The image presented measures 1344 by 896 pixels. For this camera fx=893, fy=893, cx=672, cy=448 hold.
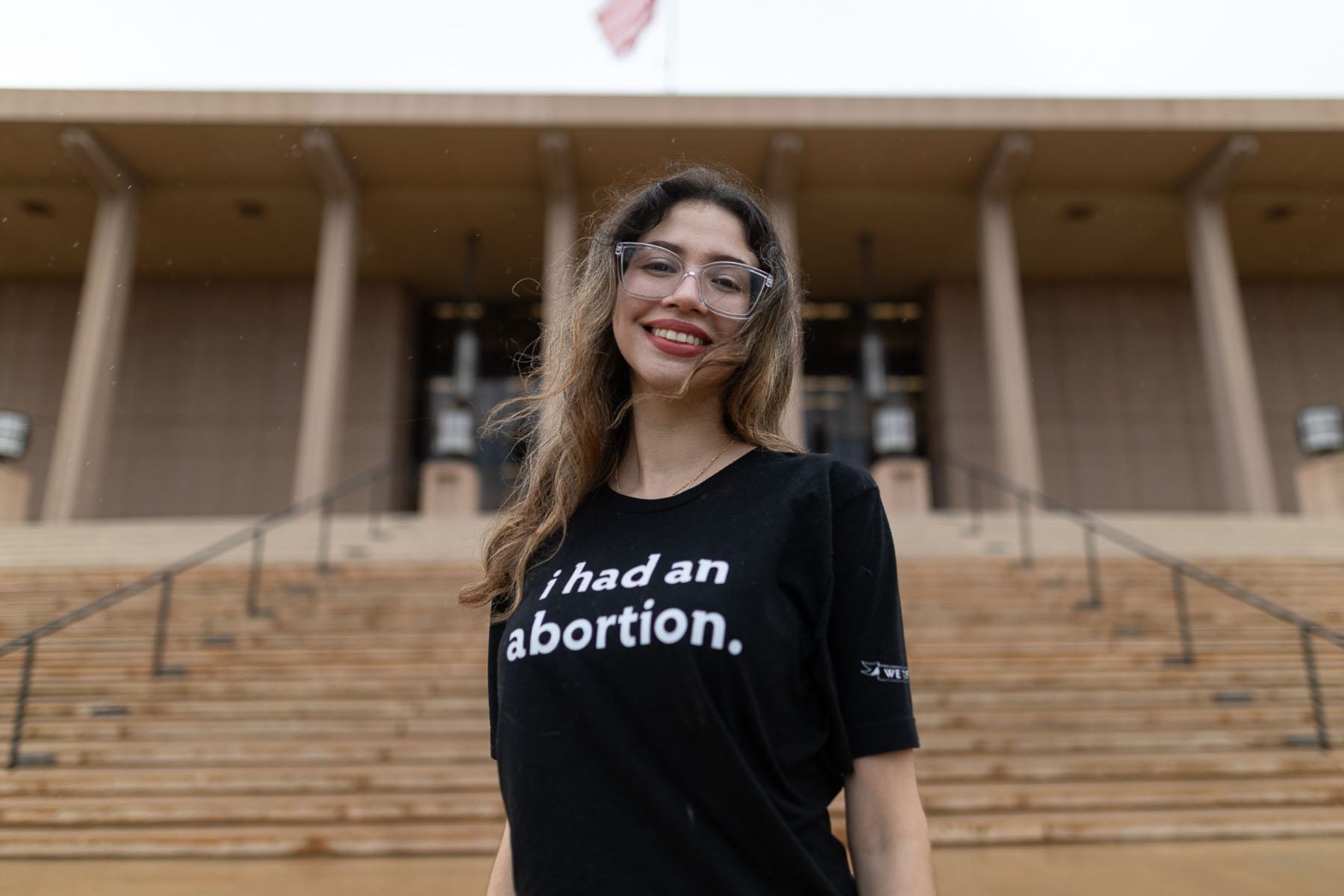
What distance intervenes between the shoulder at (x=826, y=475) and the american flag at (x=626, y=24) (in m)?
14.4

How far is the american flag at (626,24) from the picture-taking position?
14.4 meters

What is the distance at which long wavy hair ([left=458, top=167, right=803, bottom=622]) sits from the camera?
5.11 feet

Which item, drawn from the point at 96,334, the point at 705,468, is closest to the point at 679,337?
the point at 705,468

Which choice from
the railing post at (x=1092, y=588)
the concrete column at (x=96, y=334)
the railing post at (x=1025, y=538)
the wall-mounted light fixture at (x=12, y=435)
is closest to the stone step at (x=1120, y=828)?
the railing post at (x=1092, y=588)

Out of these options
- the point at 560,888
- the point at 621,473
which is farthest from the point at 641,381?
the point at 560,888

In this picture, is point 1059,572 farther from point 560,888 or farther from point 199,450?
point 199,450

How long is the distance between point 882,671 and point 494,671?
2.22 ft

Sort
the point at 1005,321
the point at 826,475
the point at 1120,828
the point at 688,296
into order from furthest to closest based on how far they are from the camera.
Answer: the point at 1005,321
the point at 1120,828
the point at 688,296
the point at 826,475

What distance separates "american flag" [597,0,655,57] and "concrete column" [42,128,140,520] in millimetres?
8914

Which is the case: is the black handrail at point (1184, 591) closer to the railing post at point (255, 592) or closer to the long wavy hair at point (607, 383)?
the long wavy hair at point (607, 383)

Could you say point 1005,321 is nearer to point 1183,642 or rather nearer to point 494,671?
point 1183,642

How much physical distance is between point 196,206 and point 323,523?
29.2 feet

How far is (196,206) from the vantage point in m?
17.1

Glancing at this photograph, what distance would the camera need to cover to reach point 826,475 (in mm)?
1384
